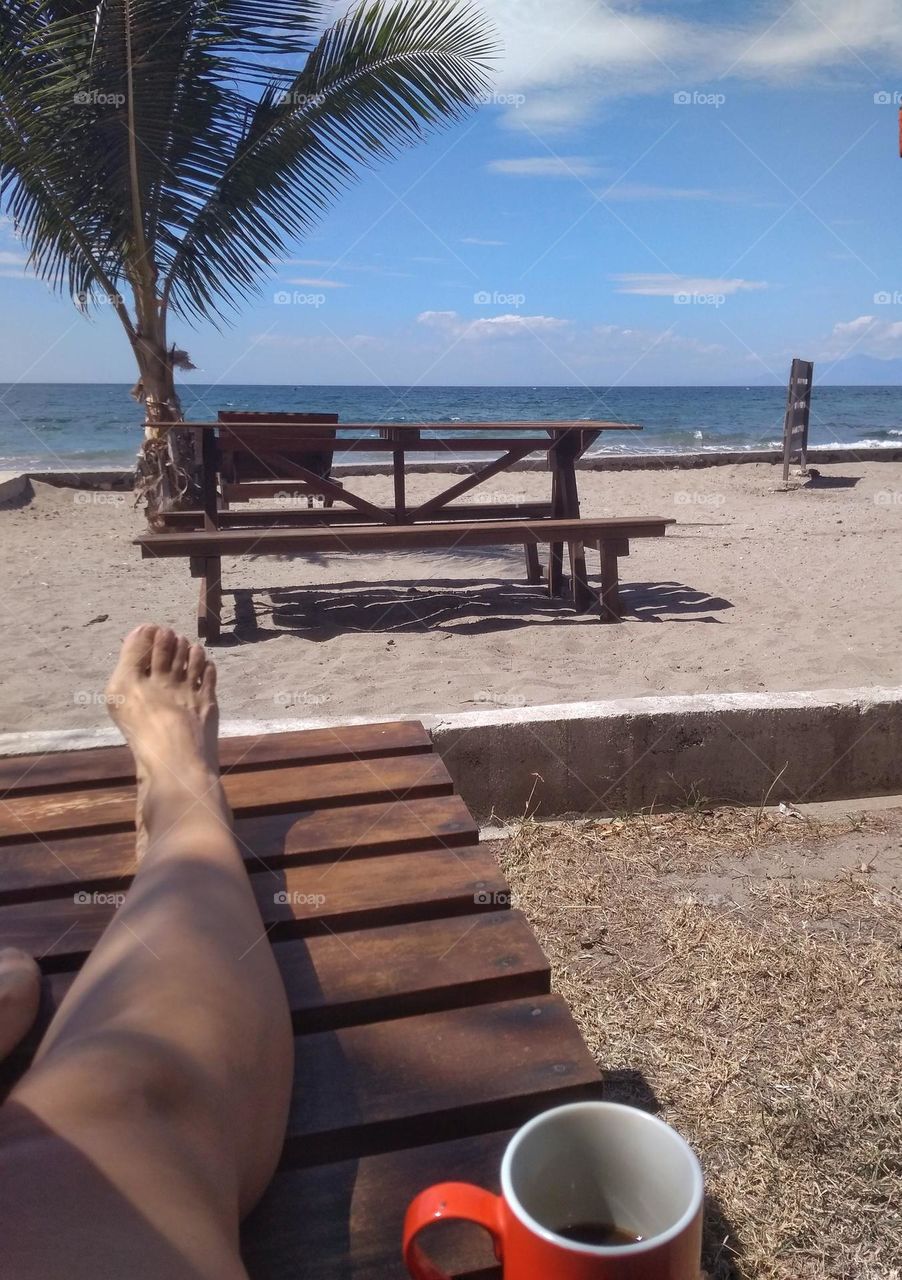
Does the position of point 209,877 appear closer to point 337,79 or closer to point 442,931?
point 442,931

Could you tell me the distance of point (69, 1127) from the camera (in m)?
0.75

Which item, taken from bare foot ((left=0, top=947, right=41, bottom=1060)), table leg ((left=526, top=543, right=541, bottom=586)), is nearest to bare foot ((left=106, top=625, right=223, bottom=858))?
bare foot ((left=0, top=947, right=41, bottom=1060))

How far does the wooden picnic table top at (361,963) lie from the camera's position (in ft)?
3.01

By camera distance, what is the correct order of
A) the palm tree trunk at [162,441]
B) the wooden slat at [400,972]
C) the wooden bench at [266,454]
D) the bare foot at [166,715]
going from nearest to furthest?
the wooden slat at [400,972] → the bare foot at [166,715] → the wooden bench at [266,454] → the palm tree trunk at [162,441]

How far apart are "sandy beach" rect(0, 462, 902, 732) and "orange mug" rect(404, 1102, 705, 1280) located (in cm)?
230

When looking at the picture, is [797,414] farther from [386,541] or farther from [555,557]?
[386,541]

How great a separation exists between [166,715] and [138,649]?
29 centimetres

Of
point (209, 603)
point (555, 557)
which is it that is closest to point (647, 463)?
point (555, 557)

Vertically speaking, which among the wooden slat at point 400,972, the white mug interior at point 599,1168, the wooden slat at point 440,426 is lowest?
the wooden slat at point 400,972

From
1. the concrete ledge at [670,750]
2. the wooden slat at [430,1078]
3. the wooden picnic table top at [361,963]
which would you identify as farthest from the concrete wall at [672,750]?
the wooden slat at [430,1078]

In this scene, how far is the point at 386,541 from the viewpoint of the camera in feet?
15.2

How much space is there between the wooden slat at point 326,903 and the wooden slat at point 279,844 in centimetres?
3

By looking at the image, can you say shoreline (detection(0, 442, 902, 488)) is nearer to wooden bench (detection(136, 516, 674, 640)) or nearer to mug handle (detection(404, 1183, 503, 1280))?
wooden bench (detection(136, 516, 674, 640))

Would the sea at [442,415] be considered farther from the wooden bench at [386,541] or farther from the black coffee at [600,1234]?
the black coffee at [600,1234]
